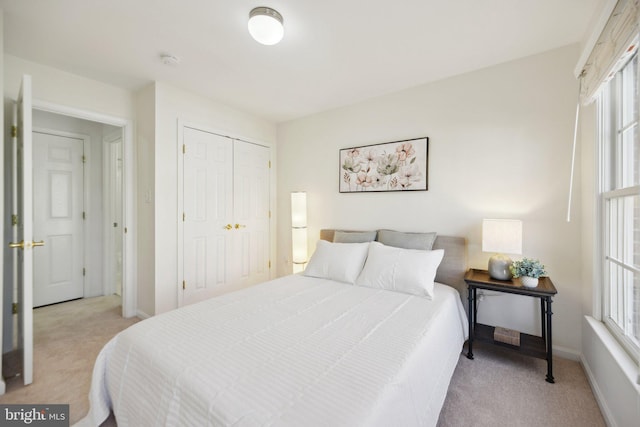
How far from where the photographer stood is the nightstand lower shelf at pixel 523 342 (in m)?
2.00

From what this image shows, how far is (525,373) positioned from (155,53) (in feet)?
12.5

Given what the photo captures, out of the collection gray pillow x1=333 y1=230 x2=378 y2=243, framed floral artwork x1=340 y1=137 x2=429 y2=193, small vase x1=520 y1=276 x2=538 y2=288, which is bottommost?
small vase x1=520 y1=276 x2=538 y2=288

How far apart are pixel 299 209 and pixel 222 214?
0.96m

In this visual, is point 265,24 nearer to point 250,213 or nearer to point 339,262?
point 339,262

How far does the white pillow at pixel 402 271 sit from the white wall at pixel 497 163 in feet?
1.91

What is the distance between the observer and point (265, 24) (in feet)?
5.75

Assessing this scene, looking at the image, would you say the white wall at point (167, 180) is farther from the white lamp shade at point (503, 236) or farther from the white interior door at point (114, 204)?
the white lamp shade at point (503, 236)

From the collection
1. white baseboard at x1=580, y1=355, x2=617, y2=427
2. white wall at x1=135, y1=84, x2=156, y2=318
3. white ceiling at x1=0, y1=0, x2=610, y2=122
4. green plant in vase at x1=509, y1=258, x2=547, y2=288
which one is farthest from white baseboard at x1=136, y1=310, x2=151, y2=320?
white baseboard at x1=580, y1=355, x2=617, y2=427

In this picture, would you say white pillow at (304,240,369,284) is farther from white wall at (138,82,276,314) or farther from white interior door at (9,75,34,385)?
white interior door at (9,75,34,385)

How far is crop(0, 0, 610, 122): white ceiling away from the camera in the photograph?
1769mm

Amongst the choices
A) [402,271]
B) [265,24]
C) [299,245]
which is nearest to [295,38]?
[265,24]

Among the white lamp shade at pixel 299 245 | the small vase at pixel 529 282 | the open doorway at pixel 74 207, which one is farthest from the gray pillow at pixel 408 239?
the open doorway at pixel 74 207

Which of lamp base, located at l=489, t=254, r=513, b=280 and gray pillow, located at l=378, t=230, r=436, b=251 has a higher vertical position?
gray pillow, located at l=378, t=230, r=436, b=251

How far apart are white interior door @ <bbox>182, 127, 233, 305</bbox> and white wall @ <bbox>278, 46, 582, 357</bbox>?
1.54 m
